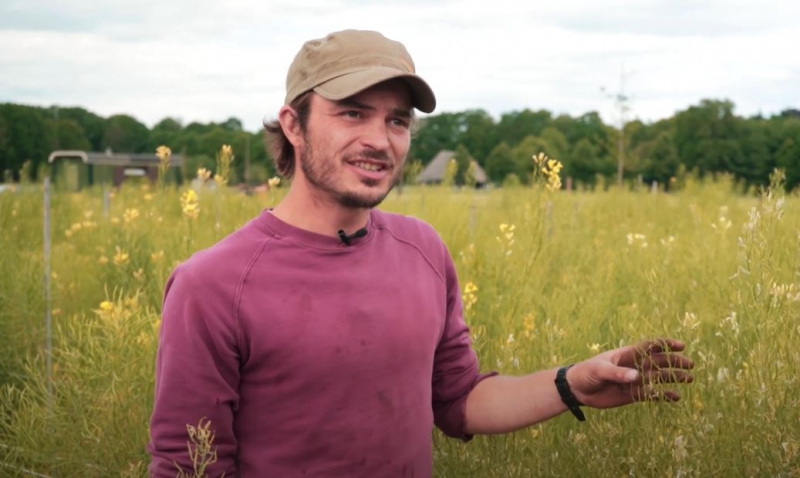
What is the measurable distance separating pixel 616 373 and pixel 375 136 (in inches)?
27.1

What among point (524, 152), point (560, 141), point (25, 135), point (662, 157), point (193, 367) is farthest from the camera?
point (560, 141)

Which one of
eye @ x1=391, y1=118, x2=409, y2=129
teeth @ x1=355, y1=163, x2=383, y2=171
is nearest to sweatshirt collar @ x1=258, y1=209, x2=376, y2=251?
teeth @ x1=355, y1=163, x2=383, y2=171

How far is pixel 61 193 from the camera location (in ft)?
38.1

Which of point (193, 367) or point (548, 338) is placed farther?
point (548, 338)

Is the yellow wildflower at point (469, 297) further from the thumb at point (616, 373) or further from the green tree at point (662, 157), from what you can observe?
the green tree at point (662, 157)

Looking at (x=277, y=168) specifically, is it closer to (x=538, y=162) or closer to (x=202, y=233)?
(x=538, y=162)

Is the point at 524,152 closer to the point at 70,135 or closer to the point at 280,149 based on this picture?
the point at 70,135

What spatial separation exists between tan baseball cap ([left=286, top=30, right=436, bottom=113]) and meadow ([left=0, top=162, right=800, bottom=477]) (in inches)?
29.9

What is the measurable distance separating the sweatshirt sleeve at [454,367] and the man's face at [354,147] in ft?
1.23

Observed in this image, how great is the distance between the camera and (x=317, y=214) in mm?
1964

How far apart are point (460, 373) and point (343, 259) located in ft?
1.55

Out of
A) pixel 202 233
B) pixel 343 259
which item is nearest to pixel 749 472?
pixel 343 259

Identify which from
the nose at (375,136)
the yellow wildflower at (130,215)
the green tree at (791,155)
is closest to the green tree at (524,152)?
the green tree at (791,155)

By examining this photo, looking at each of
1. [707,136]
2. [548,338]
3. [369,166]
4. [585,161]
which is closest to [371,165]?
[369,166]
